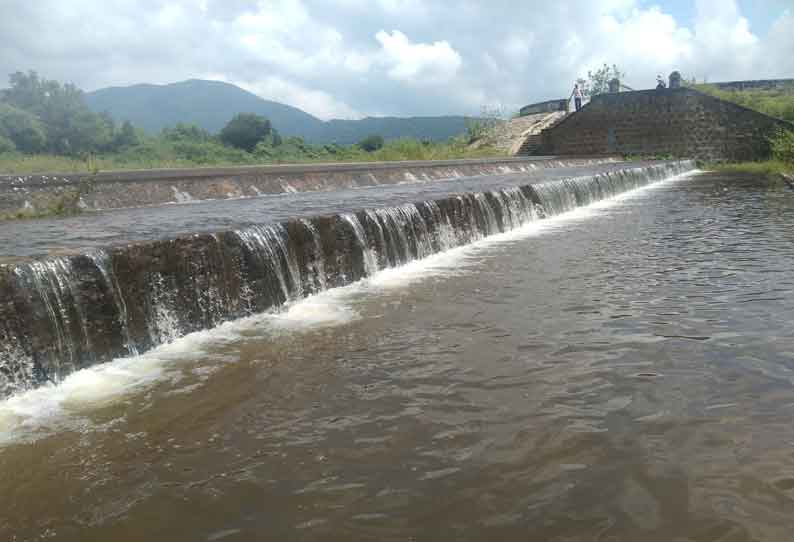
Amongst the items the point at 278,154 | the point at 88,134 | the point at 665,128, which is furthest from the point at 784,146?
the point at 88,134

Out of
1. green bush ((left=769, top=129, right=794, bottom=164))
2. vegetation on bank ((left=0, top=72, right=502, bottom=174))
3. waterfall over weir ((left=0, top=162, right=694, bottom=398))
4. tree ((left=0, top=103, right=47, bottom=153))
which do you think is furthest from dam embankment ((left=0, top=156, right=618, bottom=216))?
tree ((left=0, top=103, right=47, bottom=153))

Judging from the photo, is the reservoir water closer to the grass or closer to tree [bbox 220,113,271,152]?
the grass

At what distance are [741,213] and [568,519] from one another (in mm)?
11741

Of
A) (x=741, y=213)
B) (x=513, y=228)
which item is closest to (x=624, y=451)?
(x=513, y=228)

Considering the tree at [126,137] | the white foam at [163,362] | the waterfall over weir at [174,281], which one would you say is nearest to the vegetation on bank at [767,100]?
the waterfall over weir at [174,281]

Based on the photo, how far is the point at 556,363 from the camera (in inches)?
165

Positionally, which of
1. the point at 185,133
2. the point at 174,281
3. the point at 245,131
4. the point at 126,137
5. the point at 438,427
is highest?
the point at 245,131

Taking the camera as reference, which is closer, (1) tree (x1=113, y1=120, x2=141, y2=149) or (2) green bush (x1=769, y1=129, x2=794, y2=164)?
(2) green bush (x1=769, y1=129, x2=794, y2=164)

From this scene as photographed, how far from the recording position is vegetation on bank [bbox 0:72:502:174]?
1366 inches

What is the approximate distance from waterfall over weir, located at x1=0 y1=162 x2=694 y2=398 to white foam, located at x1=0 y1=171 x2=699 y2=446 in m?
0.15

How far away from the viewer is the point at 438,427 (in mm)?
3322

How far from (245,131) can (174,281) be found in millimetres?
52365

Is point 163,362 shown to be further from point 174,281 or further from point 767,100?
point 767,100

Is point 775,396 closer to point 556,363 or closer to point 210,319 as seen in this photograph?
point 556,363
